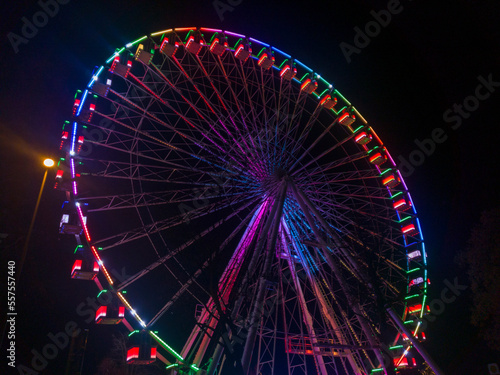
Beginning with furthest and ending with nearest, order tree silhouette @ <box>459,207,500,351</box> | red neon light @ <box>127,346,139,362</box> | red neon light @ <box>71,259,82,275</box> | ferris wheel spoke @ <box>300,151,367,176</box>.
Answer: ferris wheel spoke @ <box>300,151,367,176</box>, tree silhouette @ <box>459,207,500,351</box>, red neon light @ <box>71,259,82,275</box>, red neon light @ <box>127,346,139,362</box>

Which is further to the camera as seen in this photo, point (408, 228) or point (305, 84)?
point (408, 228)

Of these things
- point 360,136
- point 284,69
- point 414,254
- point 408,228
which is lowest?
point 414,254

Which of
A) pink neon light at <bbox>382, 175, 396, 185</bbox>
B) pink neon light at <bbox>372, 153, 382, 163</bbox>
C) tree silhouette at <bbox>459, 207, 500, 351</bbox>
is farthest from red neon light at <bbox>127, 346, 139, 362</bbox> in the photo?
tree silhouette at <bbox>459, 207, 500, 351</bbox>

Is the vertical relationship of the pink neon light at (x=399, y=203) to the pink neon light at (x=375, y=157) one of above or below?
below

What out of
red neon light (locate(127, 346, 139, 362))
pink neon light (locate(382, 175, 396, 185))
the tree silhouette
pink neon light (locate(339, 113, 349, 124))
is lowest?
the tree silhouette

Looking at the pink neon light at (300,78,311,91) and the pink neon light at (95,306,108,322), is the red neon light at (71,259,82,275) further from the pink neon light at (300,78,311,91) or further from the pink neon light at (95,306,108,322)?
the pink neon light at (300,78,311,91)

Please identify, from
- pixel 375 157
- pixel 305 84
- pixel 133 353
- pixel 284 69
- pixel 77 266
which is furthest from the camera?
pixel 375 157

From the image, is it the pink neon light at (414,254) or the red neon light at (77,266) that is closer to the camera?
the red neon light at (77,266)

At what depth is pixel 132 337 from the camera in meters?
12.3

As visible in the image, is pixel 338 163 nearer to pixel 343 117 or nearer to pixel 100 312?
pixel 343 117

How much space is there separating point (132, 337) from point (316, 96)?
44.1 feet

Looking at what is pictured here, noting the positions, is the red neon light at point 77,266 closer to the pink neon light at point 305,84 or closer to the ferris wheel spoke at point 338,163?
the ferris wheel spoke at point 338,163

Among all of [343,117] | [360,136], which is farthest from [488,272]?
[343,117]

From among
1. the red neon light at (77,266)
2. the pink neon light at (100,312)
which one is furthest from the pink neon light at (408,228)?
the red neon light at (77,266)
